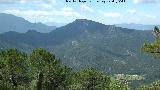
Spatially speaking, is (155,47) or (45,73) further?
(45,73)

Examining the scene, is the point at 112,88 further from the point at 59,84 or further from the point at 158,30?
the point at 158,30

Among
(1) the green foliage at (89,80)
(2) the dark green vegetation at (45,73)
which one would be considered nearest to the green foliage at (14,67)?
(2) the dark green vegetation at (45,73)

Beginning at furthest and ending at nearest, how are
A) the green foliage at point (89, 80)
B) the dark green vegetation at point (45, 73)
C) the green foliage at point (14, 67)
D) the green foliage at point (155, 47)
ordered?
the green foliage at point (89, 80), the dark green vegetation at point (45, 73), the green foliage at point (14, 67), the green foliage at point (155, 47)

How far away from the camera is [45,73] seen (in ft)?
270

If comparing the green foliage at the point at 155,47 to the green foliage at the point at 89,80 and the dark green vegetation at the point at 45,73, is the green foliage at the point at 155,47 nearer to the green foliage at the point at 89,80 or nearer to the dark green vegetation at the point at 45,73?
the dark green vegetation at the point at 45,73

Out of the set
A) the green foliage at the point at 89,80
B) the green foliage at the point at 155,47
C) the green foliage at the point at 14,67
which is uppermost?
the green foliage at the point at 155,47

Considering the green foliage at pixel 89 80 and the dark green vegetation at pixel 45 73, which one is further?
the green foliage at pixel 89 80

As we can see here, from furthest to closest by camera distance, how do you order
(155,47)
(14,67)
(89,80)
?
1. (89,80)
2. (14,67)
3. (155,47)

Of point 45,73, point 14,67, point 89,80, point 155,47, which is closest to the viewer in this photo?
point 155,47

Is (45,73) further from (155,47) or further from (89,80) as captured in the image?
(155,47)

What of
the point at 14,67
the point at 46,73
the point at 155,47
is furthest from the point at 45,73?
the point at 155,47

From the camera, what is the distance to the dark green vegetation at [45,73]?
79.2m

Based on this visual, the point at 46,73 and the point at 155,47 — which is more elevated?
the point at 155,47

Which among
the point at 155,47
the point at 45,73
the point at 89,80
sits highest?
the point at 155,47
